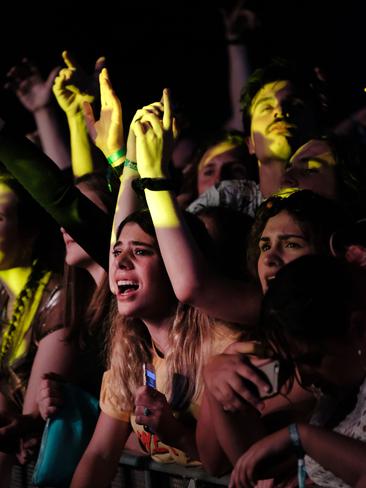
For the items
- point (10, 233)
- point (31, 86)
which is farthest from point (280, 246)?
point (31, 86)

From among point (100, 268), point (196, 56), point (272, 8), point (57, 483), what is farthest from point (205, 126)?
point (57, 483)

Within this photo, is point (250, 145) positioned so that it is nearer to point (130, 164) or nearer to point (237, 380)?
point (130, 164)

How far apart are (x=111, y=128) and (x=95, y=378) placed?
0.88m

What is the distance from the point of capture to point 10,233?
3.29 metres

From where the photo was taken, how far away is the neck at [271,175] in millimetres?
2695

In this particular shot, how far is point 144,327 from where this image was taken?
8.30ft

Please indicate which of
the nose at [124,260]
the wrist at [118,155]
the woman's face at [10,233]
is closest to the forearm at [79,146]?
the woman's face at [10,233]

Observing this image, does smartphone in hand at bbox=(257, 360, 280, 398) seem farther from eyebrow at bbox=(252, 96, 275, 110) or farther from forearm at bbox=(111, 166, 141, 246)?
eyebrow at bbox=(252, 96, 275, 110)

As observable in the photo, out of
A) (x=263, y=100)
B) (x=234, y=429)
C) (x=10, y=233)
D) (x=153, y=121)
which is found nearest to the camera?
(x=234, y=429)

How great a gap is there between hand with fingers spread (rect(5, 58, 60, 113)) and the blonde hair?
1.33 metres

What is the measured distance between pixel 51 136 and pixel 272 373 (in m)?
2.06

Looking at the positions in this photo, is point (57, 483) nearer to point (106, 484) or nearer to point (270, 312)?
point (106, 484)

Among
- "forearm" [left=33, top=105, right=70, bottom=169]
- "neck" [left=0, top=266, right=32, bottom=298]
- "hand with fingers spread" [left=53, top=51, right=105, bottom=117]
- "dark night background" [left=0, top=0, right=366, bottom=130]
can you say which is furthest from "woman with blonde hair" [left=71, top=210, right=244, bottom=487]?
"dark night background" [left=0, top=0, right=366, bottom=130]

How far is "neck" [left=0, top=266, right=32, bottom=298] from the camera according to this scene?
3.33 m
